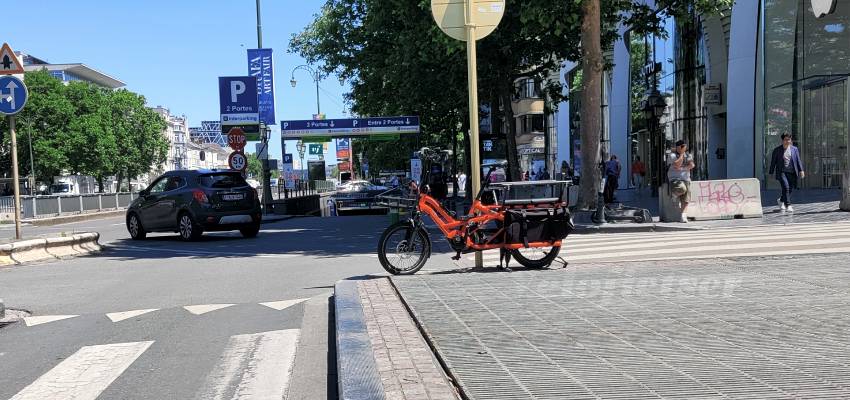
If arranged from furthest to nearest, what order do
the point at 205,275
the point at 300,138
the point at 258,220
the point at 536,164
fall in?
the point at 536,164, the point at 300,138, the point at 258,220, the point at 205,275

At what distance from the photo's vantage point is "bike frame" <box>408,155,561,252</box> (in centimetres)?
829

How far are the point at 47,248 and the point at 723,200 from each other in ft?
46.1

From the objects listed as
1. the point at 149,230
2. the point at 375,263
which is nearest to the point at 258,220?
the point at 149,230

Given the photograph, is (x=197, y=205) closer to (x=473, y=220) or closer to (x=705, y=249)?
(x=473, y=220)

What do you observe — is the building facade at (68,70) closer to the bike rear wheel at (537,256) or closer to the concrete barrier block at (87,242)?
the concrete barrier block at (87,242)

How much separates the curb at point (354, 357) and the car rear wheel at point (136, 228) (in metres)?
12.7

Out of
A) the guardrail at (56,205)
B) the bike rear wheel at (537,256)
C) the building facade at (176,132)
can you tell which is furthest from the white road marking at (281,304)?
the building facade at (176,132)

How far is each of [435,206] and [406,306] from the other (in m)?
2.51

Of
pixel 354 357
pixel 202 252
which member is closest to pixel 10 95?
pixel 202 252

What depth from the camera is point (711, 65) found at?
94.8 ft

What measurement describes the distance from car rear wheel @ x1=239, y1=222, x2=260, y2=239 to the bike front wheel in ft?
31.3

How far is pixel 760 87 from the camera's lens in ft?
83.9

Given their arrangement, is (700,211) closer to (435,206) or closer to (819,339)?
(435,206)

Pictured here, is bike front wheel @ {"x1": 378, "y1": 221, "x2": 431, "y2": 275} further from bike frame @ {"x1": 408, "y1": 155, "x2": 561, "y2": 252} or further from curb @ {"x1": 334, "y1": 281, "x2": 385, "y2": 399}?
curb @ {"x1": 334, "y1": 281, "x2": 385, "y2": 399}
